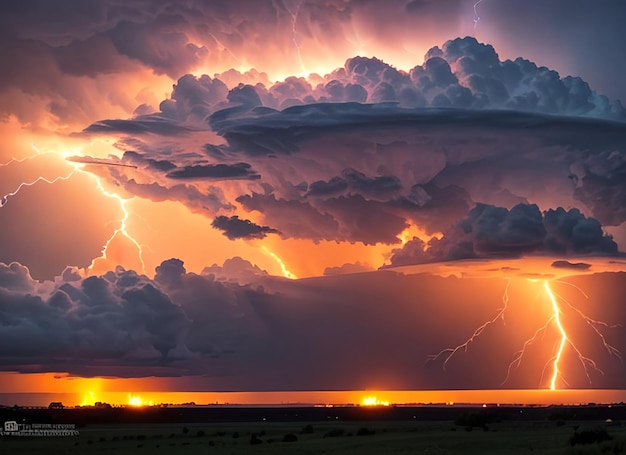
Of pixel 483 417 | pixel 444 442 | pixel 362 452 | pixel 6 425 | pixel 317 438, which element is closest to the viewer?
pixel 362 452

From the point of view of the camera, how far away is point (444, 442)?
8769 cm

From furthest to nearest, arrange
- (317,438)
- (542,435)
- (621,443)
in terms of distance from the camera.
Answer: (317,438)
(542,435)
(621,443)

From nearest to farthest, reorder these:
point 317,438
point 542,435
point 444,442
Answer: point 444,442
point 542,435
point 317,438

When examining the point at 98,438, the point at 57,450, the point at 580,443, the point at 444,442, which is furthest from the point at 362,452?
the point at 98,438

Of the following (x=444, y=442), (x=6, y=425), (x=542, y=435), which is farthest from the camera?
(x=6, y=425)

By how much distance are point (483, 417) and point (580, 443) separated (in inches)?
1964

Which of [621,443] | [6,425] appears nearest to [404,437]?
[621,443]

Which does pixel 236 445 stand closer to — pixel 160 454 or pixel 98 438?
pixel 160 454

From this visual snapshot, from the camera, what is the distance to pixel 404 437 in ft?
317

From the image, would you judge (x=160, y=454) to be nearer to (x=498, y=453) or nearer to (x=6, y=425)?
(x=498, y=453)

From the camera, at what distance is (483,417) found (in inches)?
4973

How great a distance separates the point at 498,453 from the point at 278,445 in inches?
1031

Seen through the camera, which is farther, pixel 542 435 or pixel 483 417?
pixel 483 417

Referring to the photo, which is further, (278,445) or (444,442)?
(278,445)
